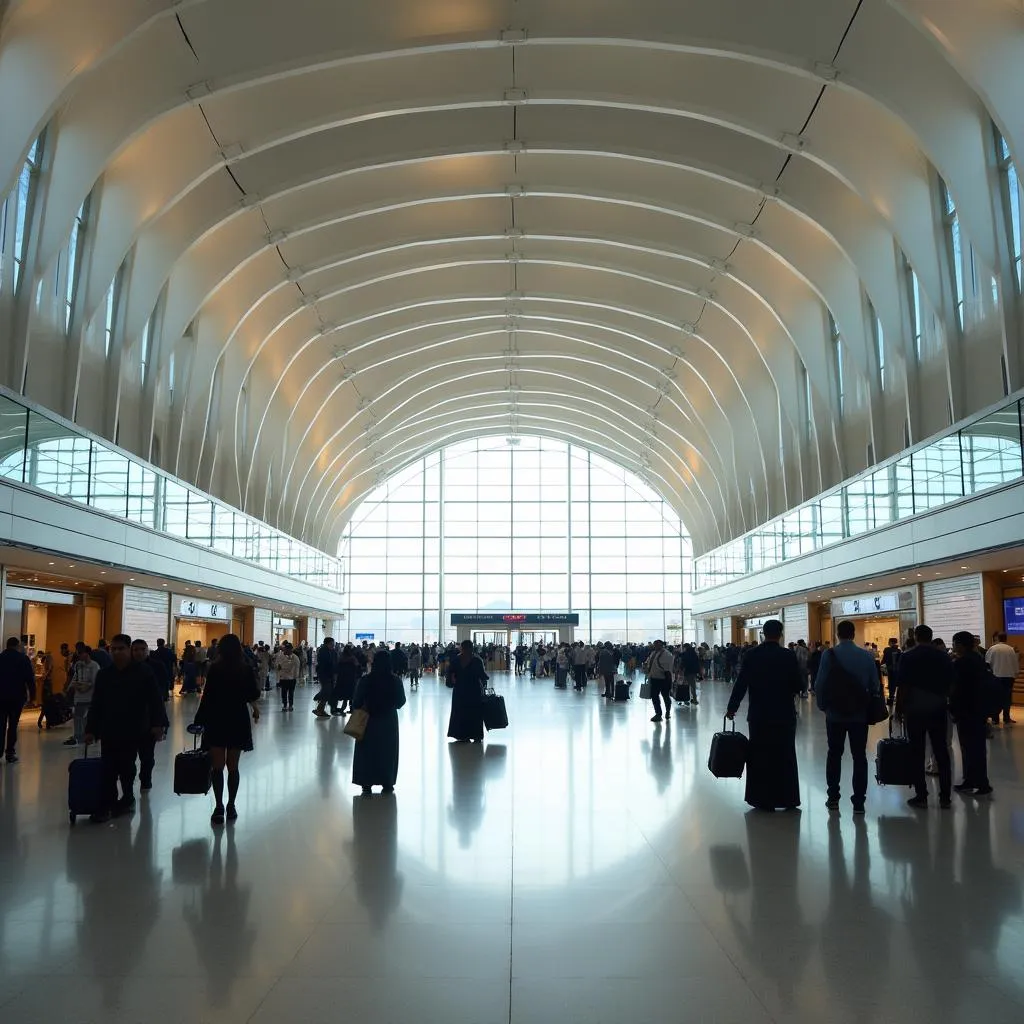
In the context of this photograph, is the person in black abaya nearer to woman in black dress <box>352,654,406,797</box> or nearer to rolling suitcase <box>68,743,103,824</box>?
woman in black dress <box>352,654,406,797</box>

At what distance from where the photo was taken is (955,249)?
20094 millimetres

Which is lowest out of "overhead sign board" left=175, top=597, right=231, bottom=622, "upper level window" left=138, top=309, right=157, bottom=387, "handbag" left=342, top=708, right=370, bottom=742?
"handbag" left=342, top=708, right=370, bottom=742

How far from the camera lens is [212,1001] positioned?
4.11m

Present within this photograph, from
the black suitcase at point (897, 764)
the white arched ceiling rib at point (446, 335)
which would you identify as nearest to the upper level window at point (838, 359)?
the white arched ceiling rib at point (446, 335)

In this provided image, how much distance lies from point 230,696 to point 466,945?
13.2ft

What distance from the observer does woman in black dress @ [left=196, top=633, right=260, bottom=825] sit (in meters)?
8.28

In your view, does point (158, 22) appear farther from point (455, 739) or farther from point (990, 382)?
point (990, 382)

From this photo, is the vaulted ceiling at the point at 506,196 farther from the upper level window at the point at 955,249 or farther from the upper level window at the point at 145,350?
the upper level window at the point at 955,249

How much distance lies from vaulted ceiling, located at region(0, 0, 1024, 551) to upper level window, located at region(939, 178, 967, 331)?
0.27 metres

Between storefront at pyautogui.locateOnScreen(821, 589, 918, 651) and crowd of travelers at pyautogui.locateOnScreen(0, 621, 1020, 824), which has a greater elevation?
storefront at pyautogui.locateOnScreen(821, 589, 918, 651)

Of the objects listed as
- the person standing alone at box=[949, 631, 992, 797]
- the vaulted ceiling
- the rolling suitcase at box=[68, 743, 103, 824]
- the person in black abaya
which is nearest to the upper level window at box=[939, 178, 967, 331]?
→ the vaulted ceiling

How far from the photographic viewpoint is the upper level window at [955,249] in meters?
19.8

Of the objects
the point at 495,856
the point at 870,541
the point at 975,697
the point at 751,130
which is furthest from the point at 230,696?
the point at 870,541

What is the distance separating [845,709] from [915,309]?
54.2ft
